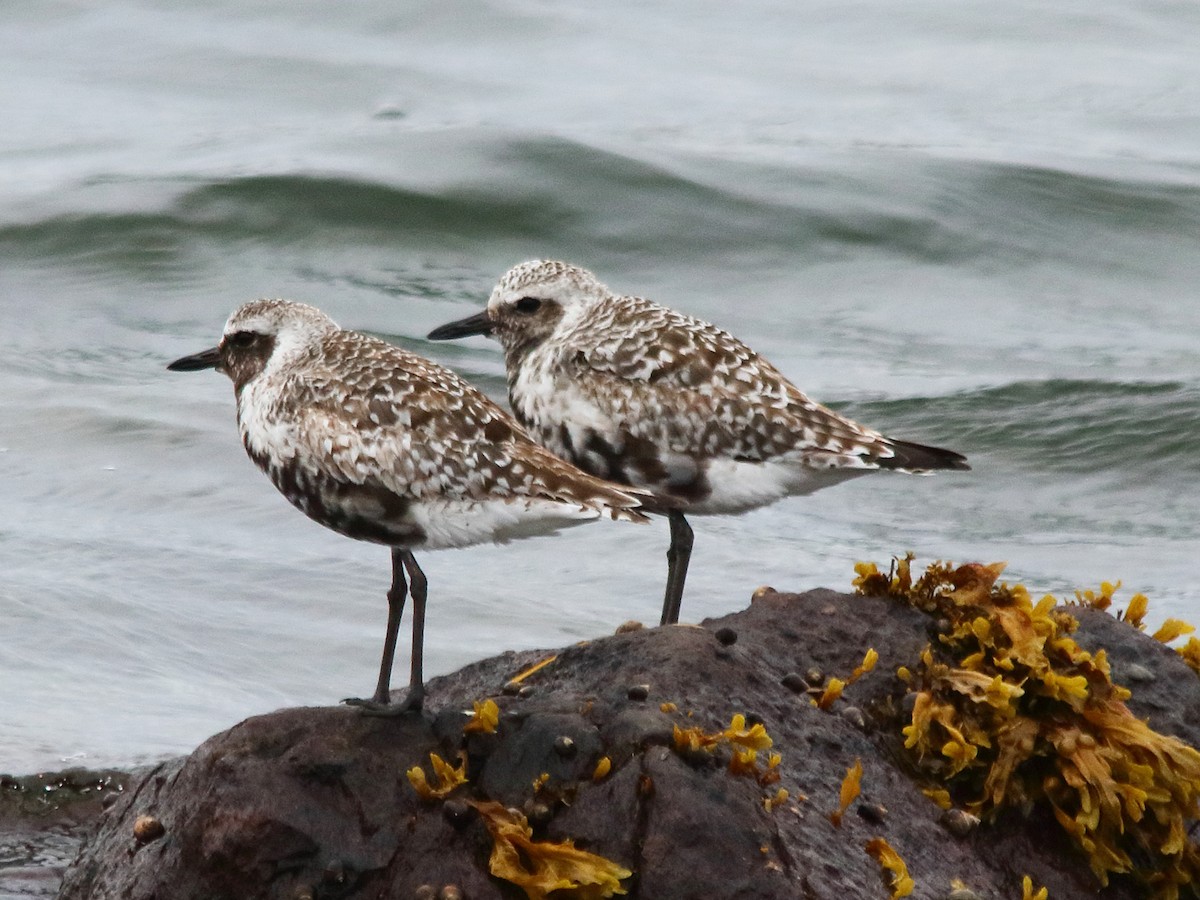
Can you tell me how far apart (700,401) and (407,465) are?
1.91 m

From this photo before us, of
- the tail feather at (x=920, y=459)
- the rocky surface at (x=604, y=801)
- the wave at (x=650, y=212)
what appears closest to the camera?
the rocky surface at (x=604, y=801)

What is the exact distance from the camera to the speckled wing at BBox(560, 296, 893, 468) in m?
7.35

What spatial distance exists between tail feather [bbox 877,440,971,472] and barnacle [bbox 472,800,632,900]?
2.82 meters

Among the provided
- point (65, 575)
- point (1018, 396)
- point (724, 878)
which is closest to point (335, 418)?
point (724, 878)

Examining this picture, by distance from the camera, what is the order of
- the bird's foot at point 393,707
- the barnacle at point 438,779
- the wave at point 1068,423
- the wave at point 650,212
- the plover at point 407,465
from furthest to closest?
the wave at point 650,212
the wave at point 1068,423
the plover at point 407,465
the bird's foot at point 393,707
the barnacle at point 438,779

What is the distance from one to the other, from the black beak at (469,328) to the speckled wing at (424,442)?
2.05 m

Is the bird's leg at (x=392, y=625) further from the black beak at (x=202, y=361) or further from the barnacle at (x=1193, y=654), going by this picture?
the barnacle at (x=1193, y=654)

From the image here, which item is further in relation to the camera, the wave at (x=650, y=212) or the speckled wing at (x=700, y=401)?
the wave at (x=650, y=212)

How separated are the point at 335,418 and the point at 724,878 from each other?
205cm

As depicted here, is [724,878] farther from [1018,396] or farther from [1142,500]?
[1018,396]

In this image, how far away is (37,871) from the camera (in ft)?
22.9

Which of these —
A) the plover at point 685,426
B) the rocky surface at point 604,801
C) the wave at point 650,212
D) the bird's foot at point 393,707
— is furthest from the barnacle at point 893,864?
the wave at point 650,212

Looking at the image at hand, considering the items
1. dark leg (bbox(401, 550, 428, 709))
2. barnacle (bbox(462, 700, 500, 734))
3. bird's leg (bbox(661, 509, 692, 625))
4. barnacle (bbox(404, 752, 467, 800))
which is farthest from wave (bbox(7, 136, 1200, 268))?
barnacle (bbox(404, 752, 467, 800))

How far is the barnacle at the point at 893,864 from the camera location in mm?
5133
